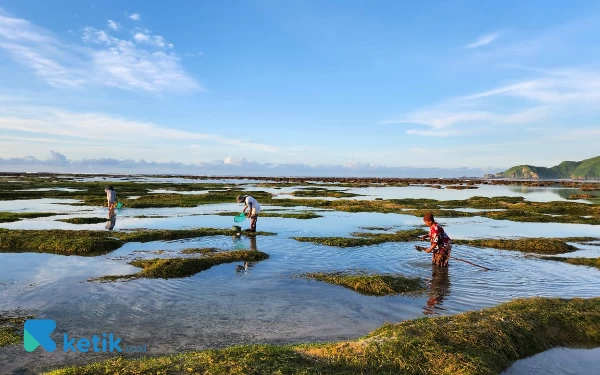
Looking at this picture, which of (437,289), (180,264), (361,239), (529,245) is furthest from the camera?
(361,239)

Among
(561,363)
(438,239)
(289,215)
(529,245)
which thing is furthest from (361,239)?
(561,363)

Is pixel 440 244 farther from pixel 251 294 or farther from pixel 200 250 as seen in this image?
pixel 200 250

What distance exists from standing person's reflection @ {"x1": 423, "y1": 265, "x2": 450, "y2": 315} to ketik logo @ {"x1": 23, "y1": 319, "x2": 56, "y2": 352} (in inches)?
400

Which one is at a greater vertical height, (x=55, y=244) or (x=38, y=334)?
(x=55, y=244)

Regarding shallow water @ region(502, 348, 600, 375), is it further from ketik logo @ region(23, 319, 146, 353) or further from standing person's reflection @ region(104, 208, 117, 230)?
standing person's reflection @ region(104, 208, 117, 230)

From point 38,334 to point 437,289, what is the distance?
41.2 feet

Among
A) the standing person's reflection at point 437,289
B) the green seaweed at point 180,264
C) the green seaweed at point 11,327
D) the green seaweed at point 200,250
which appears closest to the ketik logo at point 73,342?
the green seaweed at point 11,327

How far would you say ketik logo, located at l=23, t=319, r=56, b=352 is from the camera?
30.2 feet

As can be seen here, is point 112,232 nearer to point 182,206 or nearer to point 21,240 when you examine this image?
point 21,240

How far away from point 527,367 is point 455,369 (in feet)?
7.24

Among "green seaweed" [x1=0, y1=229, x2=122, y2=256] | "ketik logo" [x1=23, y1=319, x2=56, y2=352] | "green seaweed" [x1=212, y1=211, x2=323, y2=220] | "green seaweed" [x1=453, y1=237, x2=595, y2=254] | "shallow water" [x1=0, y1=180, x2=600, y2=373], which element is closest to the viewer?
"ketik logo" [x1=23, y1=319, x2=56, y2=352]

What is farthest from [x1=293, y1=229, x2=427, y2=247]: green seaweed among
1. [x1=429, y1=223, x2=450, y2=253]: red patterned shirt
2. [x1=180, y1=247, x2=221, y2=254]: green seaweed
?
[x1=180, y1=247, x2=221, y2=254]: green seaweed

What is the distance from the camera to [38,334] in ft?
32.8

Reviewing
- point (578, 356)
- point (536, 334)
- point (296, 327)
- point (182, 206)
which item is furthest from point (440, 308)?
point (182, 206)
